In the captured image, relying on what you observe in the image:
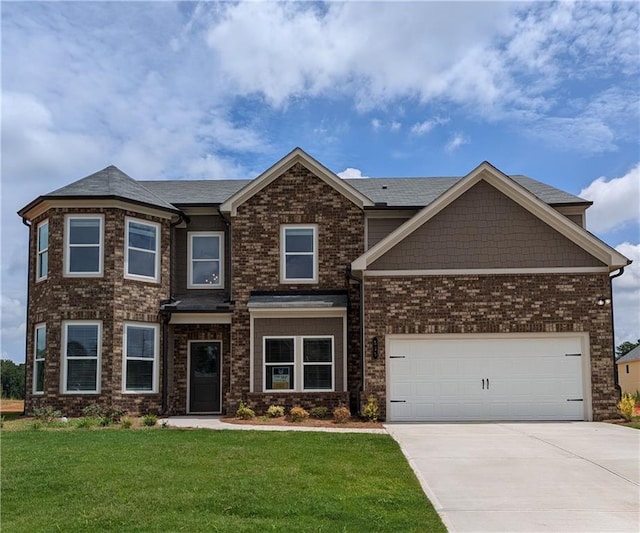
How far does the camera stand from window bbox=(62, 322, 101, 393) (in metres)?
18.2

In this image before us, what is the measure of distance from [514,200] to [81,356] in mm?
11957

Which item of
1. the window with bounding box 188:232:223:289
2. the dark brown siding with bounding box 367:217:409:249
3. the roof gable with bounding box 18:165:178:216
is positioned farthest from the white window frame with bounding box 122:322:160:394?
the dark brown siding with bounding box 367:217:409:249

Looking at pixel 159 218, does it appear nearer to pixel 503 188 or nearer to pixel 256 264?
pixel 256 264

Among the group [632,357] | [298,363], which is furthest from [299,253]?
[632,357]

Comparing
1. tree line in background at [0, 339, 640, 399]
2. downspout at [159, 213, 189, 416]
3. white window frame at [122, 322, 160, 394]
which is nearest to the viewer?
white window frame at [122, 322, 160, 394]

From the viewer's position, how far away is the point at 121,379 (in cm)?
1831

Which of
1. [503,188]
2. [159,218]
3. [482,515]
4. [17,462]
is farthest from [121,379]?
[482,515]

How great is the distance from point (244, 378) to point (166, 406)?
2418 mm

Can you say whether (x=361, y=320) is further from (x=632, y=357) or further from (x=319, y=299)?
(x=632, y=357)

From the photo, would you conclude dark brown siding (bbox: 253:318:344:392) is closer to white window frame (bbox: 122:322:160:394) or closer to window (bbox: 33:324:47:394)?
white window frame (bbox: 122:322:160:394)

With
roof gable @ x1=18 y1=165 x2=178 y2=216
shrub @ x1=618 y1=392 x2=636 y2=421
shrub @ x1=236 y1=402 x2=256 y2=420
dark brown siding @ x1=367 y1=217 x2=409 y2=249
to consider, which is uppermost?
roof gable @ x1=18 y1=165 x2=178 y2=216

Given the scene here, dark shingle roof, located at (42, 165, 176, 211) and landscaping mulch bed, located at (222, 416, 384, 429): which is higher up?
dark shingle roof, located at (42, 165, 176, 211)

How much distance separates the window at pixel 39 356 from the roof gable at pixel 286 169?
596cm

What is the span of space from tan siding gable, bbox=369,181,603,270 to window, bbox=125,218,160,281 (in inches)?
250
